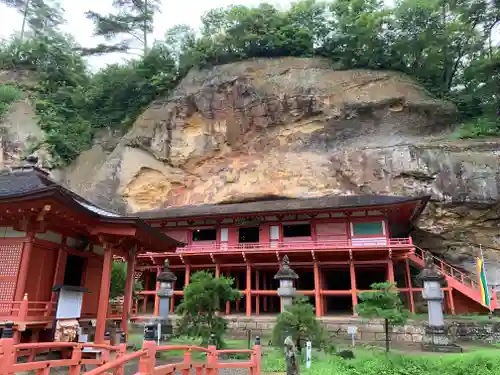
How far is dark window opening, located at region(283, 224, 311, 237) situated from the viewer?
83.6 ft

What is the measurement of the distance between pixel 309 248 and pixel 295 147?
1003 cm

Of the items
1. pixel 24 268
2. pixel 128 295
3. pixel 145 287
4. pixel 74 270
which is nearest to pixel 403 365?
pixel 128 295

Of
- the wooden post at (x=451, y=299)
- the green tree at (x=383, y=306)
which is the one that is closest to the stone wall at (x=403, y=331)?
the wooden post at (x=451, y=299)

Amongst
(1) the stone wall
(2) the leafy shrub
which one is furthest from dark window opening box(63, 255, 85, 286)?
(2) the leafy shrub

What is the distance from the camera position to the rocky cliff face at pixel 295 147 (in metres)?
25.3

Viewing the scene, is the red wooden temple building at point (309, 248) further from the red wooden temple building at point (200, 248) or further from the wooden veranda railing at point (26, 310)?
the wooden veranda railing at point (26, 310)

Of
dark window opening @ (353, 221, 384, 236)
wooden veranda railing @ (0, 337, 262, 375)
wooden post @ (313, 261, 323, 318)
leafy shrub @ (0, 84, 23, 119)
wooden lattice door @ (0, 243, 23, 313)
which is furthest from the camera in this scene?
leafy shrub @ (0, 84, 23, 119)

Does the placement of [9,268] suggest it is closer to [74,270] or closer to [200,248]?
[74,270]

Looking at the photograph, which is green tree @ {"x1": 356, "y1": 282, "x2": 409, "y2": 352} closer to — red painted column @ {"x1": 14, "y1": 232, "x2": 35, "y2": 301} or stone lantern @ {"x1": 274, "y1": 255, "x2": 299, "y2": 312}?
stone lantern @ {"x1": 274, "y1": 255, "x2": 299, "y2": 312}

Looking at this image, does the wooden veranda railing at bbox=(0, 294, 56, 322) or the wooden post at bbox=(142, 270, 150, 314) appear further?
the wooden post at bbox=(142, 270, 150, 314)

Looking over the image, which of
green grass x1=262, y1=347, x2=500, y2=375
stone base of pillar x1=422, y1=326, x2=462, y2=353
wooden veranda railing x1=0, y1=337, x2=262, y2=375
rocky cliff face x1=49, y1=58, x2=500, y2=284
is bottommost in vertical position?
green grass x1=262, y1=347, x2=500, y2=375

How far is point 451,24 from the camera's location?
3078 centimetres

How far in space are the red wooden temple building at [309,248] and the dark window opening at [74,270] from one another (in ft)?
36.8

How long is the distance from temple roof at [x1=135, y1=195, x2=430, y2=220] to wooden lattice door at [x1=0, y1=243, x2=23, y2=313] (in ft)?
50.3
